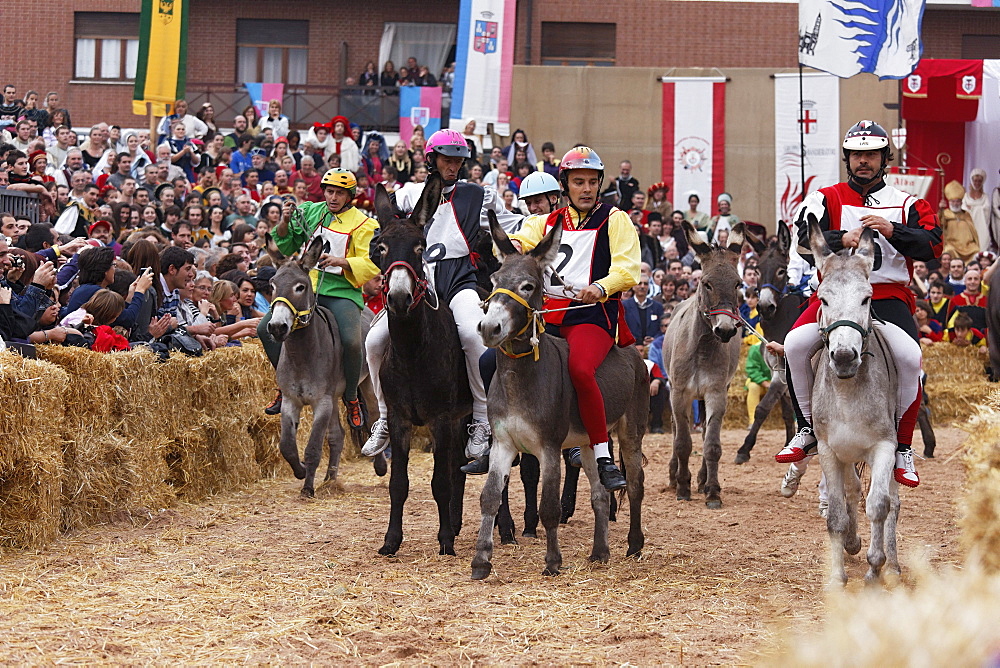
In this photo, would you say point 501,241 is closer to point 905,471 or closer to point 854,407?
point 854,407

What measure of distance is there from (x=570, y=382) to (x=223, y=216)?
35.3 feet

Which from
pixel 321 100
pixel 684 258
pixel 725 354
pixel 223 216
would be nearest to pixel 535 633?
pixel 725 354

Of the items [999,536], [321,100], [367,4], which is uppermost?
[367,4]

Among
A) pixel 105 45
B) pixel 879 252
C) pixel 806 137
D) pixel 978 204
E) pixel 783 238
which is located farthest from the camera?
pixel 105 45

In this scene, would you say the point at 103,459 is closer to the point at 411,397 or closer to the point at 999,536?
the point at 411,397

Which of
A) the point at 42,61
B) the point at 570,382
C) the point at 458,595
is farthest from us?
the point at 42,61

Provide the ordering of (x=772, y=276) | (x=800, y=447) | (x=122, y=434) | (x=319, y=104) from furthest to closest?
(x=319, y=104) → (x=772, y=276) → (x=122, y=434) → (x=800, y=447)

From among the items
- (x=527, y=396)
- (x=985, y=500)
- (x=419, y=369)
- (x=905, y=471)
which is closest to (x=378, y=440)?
(x=419, y=369)

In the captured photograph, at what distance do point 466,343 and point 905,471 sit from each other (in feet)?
10.4

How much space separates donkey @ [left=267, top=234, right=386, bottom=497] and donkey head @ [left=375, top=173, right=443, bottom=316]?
2.26 meters

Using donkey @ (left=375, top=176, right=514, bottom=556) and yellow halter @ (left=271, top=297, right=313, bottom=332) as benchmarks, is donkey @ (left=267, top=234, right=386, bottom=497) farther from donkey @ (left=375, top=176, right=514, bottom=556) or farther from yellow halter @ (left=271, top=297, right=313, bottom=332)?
donkey @ (left=375, top=176, right=514, bottom=556)

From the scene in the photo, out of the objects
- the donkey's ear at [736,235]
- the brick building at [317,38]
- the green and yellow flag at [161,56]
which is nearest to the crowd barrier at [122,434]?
the donkey's ear at [736,235]

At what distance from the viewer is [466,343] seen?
334 inches

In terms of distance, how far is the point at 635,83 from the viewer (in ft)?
96.0
